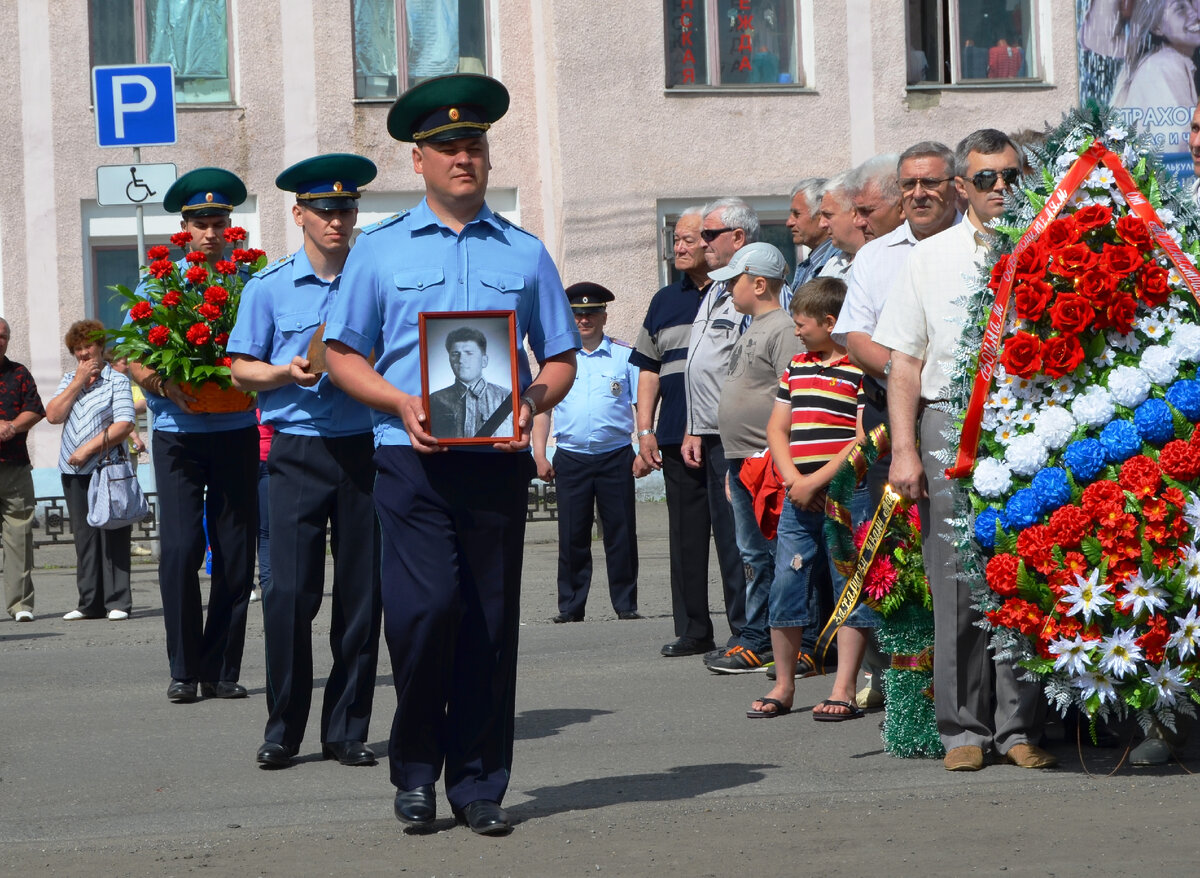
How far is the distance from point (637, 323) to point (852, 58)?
400 cm

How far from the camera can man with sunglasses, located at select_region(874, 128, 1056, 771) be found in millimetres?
6266

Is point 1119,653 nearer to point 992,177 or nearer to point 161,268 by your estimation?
point 992,177

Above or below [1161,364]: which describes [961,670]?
below

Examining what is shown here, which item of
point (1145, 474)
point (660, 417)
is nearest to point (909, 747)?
point (1145, 474)

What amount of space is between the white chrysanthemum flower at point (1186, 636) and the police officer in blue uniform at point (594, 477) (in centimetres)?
557

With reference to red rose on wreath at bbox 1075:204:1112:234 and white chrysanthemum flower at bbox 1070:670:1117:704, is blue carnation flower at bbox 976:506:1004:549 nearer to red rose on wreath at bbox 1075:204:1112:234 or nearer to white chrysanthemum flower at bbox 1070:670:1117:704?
white chrysanthemum flower at bbox 1070:670:1117:704

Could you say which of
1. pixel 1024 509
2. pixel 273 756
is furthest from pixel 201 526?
pixel 1024 509

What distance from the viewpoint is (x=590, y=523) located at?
11773 mm

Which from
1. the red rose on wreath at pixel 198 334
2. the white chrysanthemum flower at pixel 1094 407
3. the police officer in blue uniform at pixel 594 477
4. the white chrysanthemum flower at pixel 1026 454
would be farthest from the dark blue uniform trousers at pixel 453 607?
the police officer in blue uniform at pixel 594 477

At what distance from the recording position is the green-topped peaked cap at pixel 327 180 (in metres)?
7.04

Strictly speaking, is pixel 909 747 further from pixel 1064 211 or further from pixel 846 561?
pixel 1064 211

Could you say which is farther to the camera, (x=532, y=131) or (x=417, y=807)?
(x=532, y=131)

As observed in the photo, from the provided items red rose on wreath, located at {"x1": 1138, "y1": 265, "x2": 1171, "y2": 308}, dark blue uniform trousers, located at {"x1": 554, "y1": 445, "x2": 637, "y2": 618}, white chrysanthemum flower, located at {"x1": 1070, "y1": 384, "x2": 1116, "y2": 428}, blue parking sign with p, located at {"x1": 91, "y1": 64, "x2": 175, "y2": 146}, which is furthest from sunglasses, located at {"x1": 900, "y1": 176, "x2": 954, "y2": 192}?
blue parking sign with p, located at {"x1": 91, "y1": 64, "x2": 175, "y2": 146}

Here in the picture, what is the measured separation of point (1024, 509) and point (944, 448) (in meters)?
0.37
